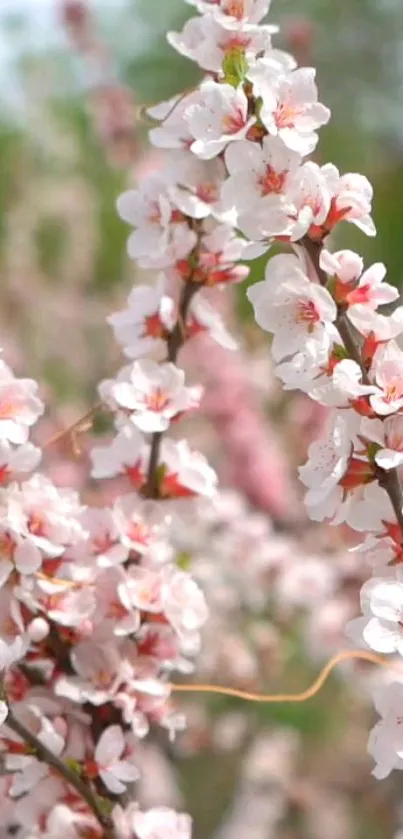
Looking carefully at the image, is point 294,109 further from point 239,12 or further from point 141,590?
point 141,590

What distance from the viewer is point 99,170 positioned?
69.3 inches

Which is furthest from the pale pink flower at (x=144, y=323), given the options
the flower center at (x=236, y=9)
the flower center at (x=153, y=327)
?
the flower center at (x=236, y=9)

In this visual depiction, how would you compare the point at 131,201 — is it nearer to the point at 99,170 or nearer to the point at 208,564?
the point at 208,564

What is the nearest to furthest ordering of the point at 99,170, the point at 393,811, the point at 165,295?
the point at 165,295
the point at 393,811
the point at 99,170

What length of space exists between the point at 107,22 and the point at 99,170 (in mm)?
1130

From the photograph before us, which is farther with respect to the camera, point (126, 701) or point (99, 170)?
point (99, 170)

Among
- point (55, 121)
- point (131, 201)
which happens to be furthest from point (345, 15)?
point (131, 201)

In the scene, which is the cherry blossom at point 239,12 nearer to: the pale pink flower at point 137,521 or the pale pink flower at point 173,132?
the pale pink flower at point 173,132

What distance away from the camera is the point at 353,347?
27cm

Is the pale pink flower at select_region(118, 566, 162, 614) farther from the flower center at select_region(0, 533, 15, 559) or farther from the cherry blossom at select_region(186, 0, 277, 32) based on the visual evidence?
the cherry blossom at select_region(186, 0, 277, 32)

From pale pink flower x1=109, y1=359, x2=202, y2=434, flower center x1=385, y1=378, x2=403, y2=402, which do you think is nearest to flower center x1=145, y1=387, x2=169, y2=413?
pale pink flower x1=109, y1=359, x2=202, y2=434

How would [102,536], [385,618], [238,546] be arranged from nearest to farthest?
[385,618] → [102,536] → [238,546]

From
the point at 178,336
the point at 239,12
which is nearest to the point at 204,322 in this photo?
the point at 178,336

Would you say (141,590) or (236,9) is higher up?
(236,9)
